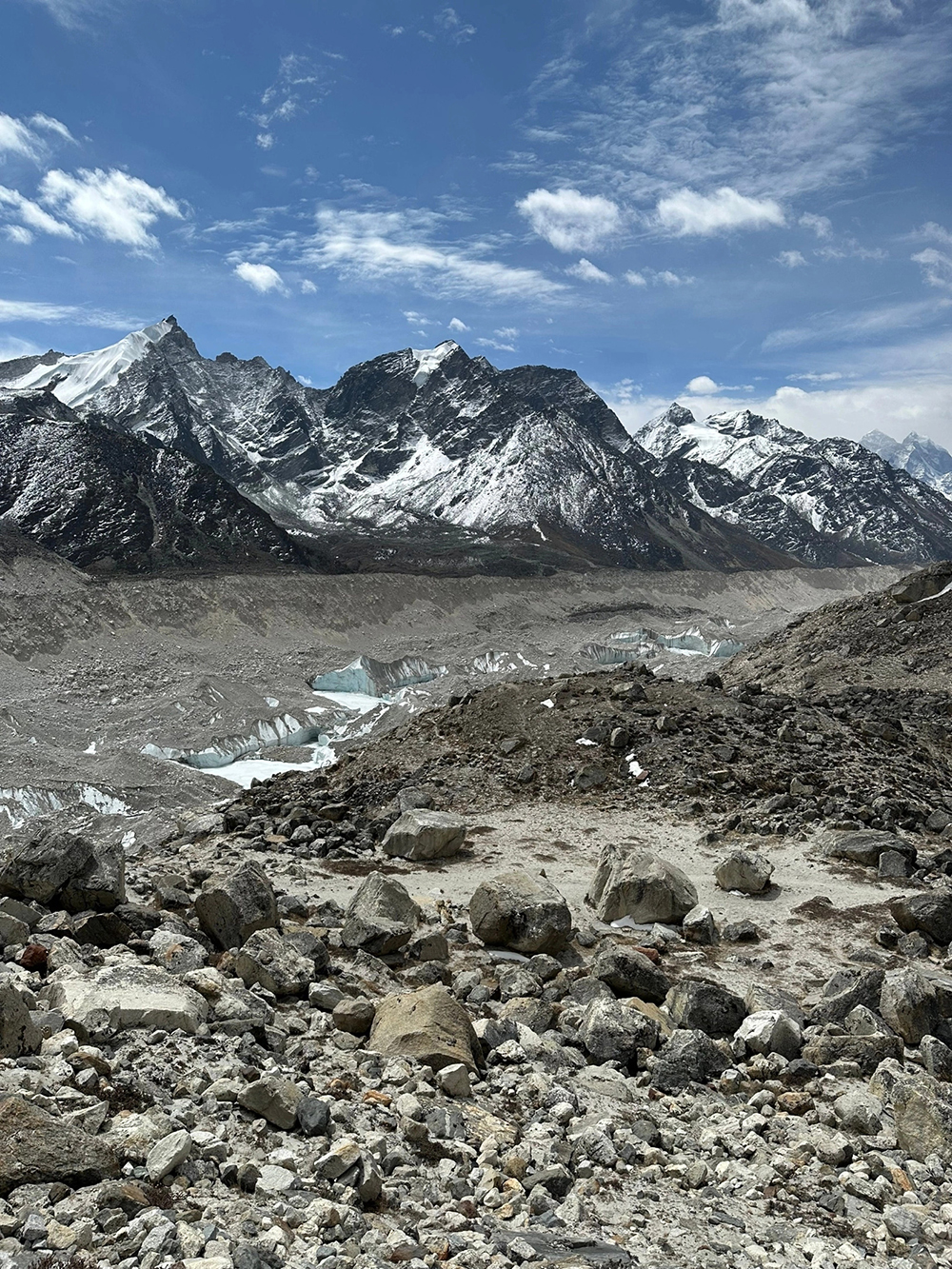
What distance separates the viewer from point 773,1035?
920cm

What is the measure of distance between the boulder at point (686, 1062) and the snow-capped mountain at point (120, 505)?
121 meters

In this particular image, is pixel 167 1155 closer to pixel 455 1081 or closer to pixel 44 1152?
pixel 44 1152

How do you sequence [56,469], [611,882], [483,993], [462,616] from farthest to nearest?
1. [56,469]
2. [462,616]
3. [611,882]
4. [483,993]

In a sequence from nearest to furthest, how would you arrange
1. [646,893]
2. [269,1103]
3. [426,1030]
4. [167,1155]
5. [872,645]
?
[167,1155], [269,1103], [426,1030], [646,893], [872,645]

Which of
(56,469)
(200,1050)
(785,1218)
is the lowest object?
(785,1218)

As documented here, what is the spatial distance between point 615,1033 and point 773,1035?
1.68 meters

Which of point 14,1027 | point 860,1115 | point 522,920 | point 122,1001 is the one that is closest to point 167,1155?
point 14,1027

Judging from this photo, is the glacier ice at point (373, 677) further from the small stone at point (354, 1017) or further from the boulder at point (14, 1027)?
the boulder at point (14, 1027)

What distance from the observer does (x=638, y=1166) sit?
22.9 feet

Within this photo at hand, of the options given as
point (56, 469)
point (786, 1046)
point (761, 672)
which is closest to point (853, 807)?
point (786, 1046)

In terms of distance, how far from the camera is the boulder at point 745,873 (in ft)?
50.4

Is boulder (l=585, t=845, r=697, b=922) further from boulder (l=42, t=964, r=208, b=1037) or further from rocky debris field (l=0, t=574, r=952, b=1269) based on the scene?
boulder (l=42, t=964, r=208, b=1037)

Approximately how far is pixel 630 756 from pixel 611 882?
28.5ft

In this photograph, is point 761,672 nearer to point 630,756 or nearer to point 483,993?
point 630,756
